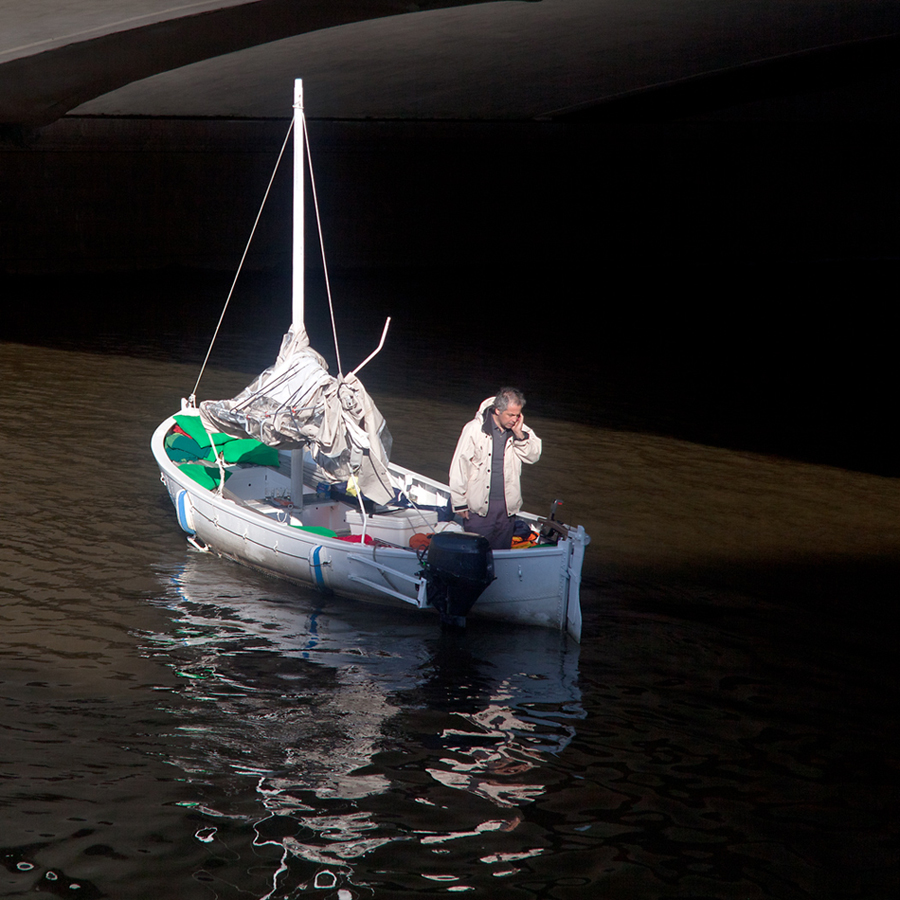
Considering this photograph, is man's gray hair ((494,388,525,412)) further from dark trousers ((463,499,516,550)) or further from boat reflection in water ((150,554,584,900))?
boat reflection in water ((150,554,584,900))

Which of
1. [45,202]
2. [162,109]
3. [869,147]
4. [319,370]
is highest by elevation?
[869,147]

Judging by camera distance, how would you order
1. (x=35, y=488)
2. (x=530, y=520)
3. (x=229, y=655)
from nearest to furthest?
(x=229, y=655)
(x=530, y=520)
(x=35, y=488)

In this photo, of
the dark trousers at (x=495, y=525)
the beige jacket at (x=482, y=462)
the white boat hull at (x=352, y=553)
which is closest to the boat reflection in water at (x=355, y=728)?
the white boat hull at (x=352, y=553)

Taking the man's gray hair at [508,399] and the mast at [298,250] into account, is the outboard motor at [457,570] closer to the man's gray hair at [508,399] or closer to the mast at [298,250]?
the man's gray hair at [508,399]

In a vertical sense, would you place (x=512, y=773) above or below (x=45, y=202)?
below

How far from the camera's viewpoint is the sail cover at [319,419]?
471 inches

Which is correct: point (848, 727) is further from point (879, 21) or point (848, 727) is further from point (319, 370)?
point (879, 21)

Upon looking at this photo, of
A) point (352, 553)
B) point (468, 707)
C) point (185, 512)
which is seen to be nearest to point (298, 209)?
point (185, 512)

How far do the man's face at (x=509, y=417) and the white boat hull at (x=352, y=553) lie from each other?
3.60ft

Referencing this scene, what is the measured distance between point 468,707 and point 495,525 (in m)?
2.23

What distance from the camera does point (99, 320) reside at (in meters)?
26.4

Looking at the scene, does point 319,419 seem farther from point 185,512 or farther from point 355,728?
point 355,728

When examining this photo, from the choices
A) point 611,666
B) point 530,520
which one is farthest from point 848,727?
point 530,520

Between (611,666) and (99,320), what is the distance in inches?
757
